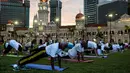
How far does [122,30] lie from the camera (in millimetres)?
120625

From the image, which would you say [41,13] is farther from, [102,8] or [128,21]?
[128,21]

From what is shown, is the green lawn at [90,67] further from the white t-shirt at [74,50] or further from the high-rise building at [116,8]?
the high-rise building at [116,8]

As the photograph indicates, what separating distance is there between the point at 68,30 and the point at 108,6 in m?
51.9

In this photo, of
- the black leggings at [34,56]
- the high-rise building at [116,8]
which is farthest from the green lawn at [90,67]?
the high-rise building at [116,8]

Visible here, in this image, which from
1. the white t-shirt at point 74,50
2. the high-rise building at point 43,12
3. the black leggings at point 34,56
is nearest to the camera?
the black leggings at point 34,56

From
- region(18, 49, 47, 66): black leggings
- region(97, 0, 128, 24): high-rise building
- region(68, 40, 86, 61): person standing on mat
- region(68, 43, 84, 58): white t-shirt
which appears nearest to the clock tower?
region(97, 0, 128, 24): high-rise building

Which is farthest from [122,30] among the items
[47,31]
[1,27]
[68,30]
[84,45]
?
[84,45]

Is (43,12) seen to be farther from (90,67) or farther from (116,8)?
(90,67)

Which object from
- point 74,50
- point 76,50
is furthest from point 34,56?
point 76,50

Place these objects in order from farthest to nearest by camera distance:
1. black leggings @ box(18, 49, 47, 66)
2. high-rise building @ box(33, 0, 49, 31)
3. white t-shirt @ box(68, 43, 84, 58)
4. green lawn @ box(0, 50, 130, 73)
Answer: high-rise building @ box(33, 0, 49, 31)
white t-shirt @ box(68, 43, 84, 58)
green lawn @ box(0, 50, 130, 73)
black leggings @ box(18, 49, 47, 66)

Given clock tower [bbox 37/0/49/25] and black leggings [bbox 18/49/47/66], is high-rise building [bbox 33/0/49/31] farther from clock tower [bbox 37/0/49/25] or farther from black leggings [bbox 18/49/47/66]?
black leggings [bbox 18/49/47/66]

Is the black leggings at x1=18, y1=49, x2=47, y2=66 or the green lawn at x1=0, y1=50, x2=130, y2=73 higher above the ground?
the black leggings at x1=18, y1=49, x2=47, y2=66

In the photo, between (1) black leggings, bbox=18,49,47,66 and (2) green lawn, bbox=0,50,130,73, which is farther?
(2) green lawn, bbox=0,50,130,73

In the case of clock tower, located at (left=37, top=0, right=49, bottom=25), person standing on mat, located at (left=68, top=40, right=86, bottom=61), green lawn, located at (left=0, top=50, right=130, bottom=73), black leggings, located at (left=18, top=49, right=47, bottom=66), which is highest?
clock tower, located at (left=37, top=0, right=49, bottom=25)
